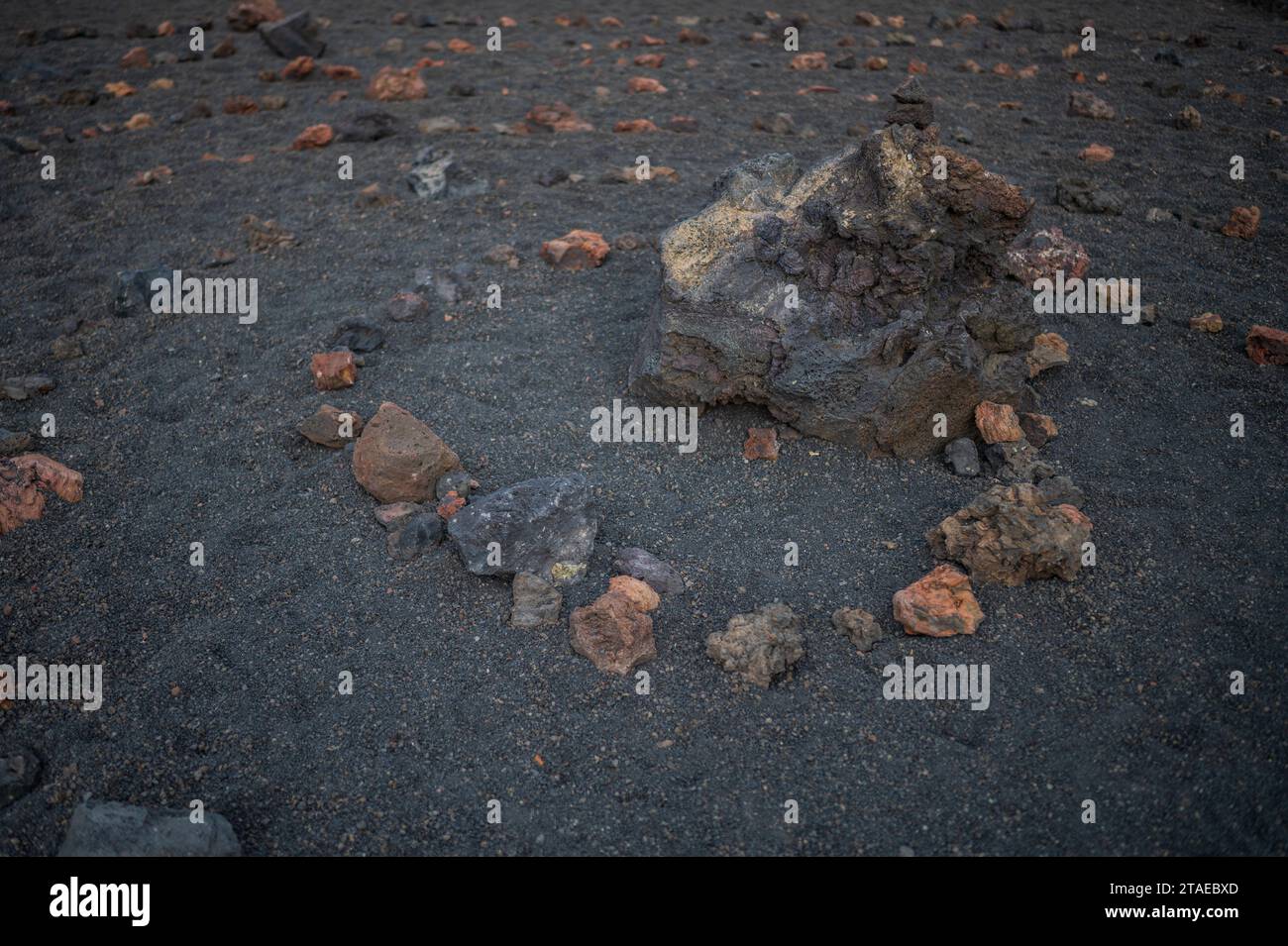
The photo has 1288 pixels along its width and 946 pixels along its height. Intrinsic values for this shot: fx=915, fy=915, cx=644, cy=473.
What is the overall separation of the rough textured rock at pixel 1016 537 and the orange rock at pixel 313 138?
7.65 m

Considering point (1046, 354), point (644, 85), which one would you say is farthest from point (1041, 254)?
point (644, 85)

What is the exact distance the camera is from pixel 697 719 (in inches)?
164

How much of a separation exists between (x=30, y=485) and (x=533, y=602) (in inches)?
122

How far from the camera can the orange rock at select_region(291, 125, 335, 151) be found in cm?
938

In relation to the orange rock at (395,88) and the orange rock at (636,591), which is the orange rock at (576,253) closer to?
the orange rock at (636,591)

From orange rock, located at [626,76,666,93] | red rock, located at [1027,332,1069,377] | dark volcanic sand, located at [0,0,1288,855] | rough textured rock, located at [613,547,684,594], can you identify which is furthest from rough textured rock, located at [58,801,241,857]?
orange rock, located at [626,76,666,93]

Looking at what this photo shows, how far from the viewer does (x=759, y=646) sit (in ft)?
14.2

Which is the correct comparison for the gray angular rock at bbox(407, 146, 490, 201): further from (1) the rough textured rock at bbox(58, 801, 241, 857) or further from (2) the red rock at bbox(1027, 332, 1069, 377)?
(1) the rough textured rock at bbox(58, 801, 241, 857)

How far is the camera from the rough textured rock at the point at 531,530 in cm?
473

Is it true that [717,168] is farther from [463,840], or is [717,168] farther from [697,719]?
[463,840]

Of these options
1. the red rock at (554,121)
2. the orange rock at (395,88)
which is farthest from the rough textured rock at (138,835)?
the orange rock at (395,88)

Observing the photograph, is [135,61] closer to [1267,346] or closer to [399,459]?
[399,459]

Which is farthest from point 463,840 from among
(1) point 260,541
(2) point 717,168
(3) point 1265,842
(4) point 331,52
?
(4) point 331,52

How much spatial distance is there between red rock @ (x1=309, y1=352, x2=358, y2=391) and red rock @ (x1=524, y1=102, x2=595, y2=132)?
4.73 metres
